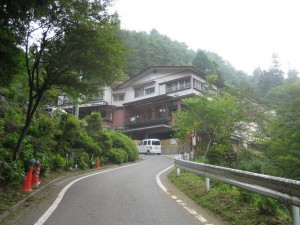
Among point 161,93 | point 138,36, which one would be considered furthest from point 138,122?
point 138,36

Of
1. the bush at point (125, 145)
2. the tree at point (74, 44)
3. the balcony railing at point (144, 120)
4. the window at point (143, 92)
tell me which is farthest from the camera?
the window at point (143, 92)

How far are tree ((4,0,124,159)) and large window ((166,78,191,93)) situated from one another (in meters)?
29.4

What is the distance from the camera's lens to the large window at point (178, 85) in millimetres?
40078

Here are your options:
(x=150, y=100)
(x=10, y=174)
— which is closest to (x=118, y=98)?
(x=150, y=100)

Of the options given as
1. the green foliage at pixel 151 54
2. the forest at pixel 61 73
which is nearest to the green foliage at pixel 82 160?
the forest at pixel 61 73

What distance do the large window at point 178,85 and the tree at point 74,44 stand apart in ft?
96.4

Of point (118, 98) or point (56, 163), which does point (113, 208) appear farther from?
point (118, 98)

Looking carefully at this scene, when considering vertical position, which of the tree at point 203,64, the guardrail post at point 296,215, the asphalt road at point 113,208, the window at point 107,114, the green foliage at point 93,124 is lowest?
the asphalt road at point 113,208

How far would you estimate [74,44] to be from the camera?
10414 millimetres

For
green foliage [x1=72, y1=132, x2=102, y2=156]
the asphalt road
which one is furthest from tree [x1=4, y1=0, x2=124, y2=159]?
green foliage [x1=72, y1=132, x2=102, y2=156]

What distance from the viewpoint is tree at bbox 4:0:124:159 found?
10008 mm

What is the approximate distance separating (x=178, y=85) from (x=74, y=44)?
104 feet

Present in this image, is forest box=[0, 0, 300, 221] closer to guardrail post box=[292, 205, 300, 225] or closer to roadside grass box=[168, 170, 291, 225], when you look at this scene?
roadside grass box=[168, 170, 291, 225]

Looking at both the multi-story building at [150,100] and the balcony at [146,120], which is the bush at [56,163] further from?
the balcony at [146,120]
